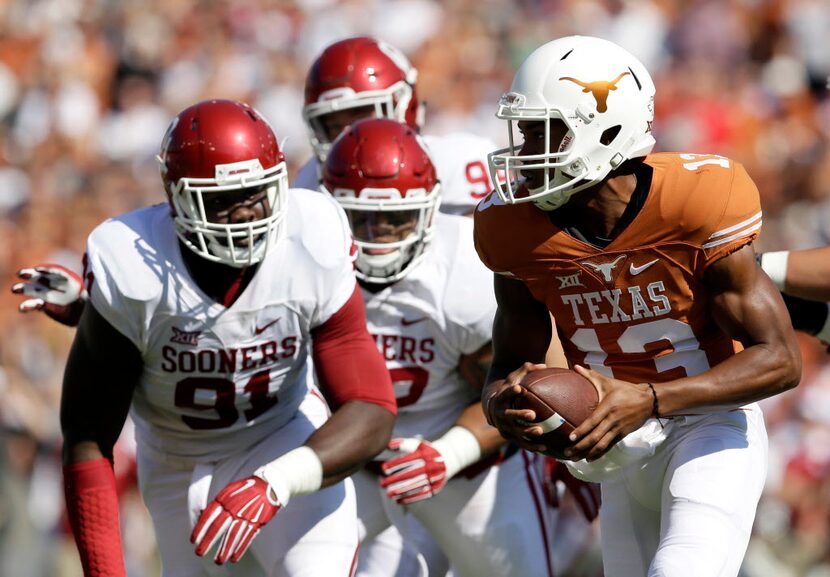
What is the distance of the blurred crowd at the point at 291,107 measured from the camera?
263 inches

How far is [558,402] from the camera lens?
297 centimetres

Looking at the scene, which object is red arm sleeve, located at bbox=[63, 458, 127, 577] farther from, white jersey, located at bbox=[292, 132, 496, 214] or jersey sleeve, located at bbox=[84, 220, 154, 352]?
white jersey, located at bbox=[292, 132, 496, 214]

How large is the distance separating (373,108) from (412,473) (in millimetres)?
1576

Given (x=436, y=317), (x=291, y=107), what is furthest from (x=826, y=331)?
(x=291, y=107)

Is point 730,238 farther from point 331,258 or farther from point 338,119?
point 338,119

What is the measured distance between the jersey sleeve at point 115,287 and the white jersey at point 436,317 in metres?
0.94

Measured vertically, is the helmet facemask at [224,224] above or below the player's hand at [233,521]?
above

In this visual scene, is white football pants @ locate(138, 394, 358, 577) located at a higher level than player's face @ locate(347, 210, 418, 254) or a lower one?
lower

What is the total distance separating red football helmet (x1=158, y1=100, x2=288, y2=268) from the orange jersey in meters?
0.55

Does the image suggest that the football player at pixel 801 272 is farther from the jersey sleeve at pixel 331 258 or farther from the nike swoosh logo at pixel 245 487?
the nike swoosh logo at pixel 245 487

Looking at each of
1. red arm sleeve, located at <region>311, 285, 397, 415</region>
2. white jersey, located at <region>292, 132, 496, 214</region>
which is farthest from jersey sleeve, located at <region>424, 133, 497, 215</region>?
red arm sleeve, located at <region>311, 285, 397, 415</region>

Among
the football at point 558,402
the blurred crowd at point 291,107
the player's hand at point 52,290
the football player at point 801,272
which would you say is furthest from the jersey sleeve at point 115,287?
the blurred crowd at point 291,107

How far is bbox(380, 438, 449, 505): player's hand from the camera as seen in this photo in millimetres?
3922

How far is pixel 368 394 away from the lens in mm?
3604
